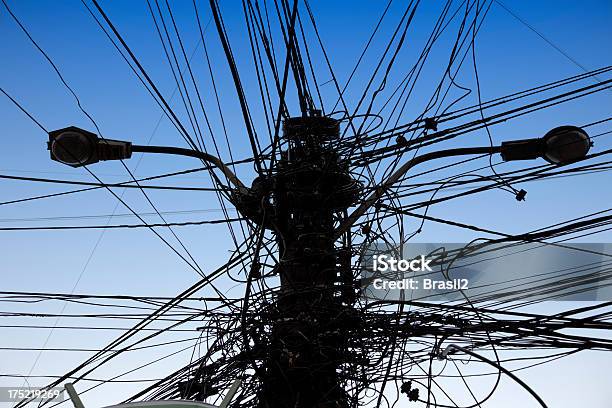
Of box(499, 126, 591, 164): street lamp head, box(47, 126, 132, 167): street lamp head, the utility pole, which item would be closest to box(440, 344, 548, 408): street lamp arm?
the utility pole

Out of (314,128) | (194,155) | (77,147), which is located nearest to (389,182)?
(314,128)

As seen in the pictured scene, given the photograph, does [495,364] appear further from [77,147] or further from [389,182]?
[77,147]

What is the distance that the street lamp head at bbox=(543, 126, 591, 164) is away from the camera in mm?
3264

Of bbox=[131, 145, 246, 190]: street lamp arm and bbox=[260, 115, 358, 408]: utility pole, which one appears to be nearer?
bbox=[260, 115, 358, 408]: utility pole

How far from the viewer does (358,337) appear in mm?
3291

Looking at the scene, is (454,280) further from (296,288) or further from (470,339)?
(296,288)

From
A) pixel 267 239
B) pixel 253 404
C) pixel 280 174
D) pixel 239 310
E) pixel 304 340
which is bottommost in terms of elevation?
pixel 253 404

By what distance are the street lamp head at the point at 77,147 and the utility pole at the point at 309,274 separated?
1064 mm

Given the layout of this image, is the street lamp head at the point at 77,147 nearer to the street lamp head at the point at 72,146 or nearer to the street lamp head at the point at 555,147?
the street lamp head at the point at 72,146

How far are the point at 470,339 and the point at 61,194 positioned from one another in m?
3.12

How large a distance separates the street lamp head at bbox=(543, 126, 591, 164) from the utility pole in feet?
3.98

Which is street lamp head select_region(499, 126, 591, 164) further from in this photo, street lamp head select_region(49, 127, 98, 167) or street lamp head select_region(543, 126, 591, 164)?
street lamp head select_region(49, 127, 98, 167)

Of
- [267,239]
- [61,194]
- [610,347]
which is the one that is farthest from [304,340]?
[61,194]

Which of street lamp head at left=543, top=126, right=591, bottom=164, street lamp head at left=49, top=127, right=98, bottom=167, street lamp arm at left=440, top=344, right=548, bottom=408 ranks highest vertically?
street lamp head at left=543, top=126, right=591, bottom=164
